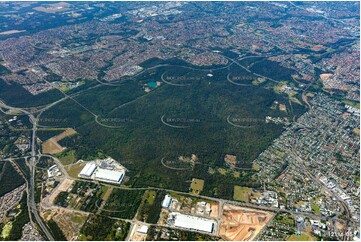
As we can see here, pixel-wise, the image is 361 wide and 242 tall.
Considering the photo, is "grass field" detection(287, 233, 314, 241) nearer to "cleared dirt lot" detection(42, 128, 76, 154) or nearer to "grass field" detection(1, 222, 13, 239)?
"grass field" detection(1, 222, 13, 239)

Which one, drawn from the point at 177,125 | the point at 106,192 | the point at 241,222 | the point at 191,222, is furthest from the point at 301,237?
the point at 177,125

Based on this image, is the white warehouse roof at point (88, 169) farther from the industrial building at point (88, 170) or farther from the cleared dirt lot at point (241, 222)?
the cleared dirt lot at point (241, 222)

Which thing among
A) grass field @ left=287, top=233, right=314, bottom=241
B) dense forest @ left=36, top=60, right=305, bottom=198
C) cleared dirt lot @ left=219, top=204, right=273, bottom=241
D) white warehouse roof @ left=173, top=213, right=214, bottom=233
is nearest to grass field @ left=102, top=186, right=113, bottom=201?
dense forest @ left=36, top=60, right=305, bottom=198

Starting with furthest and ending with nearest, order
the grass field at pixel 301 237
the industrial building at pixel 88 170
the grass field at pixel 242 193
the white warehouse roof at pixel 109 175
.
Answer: the industrial building at pixel 88 170 < the white warehouse roof at pixel 109 175 < the grass field at pixel 242 193 < the grass field at pixel 301 237

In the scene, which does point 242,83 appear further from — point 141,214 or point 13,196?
point 13,196

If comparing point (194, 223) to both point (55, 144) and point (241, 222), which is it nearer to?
point (241, 222)

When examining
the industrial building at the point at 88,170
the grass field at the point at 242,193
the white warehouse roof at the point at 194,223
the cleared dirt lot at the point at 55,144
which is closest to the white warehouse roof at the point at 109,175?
the industrial building at the point at 88,170

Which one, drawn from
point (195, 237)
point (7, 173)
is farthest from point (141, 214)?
point (7, 173)
